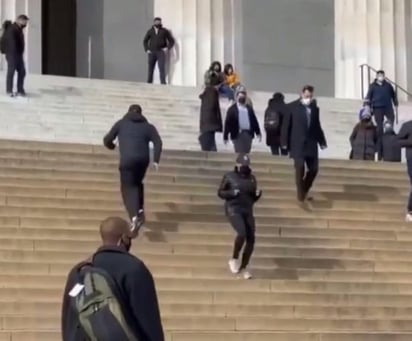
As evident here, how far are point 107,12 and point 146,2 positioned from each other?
3.55 ft

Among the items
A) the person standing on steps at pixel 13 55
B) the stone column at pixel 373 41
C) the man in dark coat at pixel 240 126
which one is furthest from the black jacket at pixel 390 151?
the stone column at pixel 373 41

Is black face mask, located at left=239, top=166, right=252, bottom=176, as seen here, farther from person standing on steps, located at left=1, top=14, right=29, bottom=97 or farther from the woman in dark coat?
person standing on steps, located at left=1, top=14, right=29, bottom=97

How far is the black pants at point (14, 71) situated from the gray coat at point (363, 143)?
5.52 m

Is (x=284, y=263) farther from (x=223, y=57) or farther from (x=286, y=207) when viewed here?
(x=223, y=57)

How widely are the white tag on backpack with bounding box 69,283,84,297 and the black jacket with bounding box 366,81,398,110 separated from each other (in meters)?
16.3

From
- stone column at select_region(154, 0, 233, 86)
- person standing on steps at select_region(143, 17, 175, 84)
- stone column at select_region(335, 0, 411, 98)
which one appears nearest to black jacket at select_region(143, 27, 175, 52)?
person standing on steps at select_region(143, 17, 175, 84)

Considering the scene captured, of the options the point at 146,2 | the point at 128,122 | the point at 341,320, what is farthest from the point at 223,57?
the point at 341,320

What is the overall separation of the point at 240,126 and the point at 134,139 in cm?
415

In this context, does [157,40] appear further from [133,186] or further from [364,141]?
[133,186]

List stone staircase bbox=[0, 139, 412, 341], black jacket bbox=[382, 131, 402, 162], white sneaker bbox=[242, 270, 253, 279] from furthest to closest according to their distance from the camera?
black jacket bbox=[382, 131, 402, 162]
white sneaker bbox=[242, 270, 253, 279]
stone staircase bbox=[0, 139, 412, 341]

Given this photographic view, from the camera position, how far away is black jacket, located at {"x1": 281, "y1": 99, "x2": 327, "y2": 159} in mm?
15195

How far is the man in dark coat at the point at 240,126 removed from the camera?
17375 mm

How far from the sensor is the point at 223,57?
88.3ft

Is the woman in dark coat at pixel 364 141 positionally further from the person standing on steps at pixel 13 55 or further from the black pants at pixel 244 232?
the black pants at pixel 244 232
